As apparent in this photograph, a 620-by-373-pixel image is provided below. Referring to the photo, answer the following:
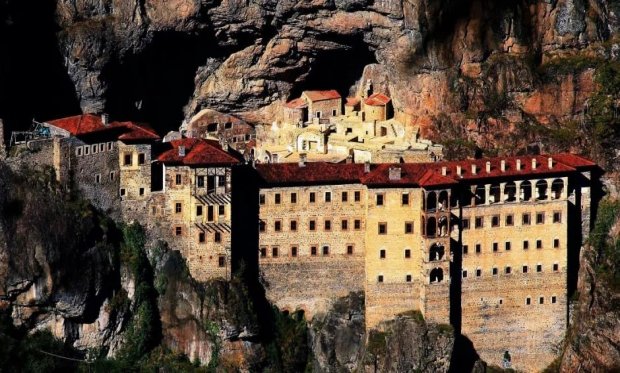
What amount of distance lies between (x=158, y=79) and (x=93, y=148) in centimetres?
1193

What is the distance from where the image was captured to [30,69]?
442 ft

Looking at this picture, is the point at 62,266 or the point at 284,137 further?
the point at 284,137

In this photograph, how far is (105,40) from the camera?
445ft

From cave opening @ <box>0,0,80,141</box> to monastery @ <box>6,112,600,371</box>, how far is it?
354 cm

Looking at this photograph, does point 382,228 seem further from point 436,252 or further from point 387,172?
point 436,252

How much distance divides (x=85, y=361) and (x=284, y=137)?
20.2 m

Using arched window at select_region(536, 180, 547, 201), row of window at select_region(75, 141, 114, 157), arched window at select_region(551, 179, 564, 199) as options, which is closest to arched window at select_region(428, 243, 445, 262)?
arched window at select_region(536, 180, 547, 201)

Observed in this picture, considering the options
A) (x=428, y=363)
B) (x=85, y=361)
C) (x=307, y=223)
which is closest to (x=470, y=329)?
(x=428, y=363)

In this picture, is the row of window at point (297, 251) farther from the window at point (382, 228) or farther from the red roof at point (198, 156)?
the red roof at point (198, 156)

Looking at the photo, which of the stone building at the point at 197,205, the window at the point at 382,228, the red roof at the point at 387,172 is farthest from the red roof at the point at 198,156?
the window at the point at 382,228

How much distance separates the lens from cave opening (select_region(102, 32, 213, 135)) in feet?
450

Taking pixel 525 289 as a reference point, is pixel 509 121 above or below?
above

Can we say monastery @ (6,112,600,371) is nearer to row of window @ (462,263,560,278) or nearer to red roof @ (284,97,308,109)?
row of window @ (462,263,560,278)

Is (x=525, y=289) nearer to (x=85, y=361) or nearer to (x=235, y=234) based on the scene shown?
(x=235, y=234)
